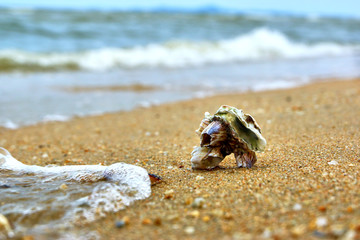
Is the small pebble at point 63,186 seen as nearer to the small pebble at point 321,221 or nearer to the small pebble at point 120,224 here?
the small pebble at point 120,224

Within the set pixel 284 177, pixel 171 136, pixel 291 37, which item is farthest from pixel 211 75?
pixel 291 37

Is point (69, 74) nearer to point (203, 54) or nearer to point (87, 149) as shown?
point (203, 54)

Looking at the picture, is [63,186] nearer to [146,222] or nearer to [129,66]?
[146,222]

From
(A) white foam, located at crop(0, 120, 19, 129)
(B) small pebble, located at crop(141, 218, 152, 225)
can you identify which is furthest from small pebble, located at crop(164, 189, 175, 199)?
(A) white foam, located at crop(0, 120, 19, 129)

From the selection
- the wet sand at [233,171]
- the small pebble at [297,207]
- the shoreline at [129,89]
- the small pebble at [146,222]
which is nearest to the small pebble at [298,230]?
the wet sand at [233,171]

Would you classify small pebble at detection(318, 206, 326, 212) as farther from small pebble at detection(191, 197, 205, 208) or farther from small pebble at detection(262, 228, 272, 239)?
small pebble at detection(191, 197, 205, 208)

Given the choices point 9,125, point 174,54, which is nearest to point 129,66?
point 174,54
